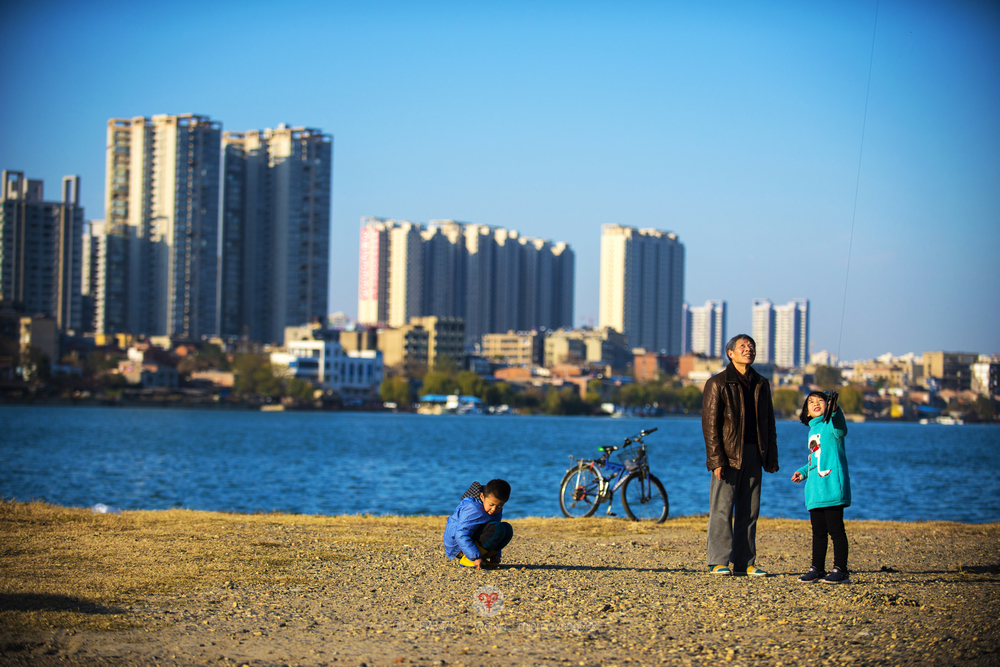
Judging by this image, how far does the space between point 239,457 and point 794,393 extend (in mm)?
98488

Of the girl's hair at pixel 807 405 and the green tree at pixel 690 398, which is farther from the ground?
the girl's hair at pixel 807 405

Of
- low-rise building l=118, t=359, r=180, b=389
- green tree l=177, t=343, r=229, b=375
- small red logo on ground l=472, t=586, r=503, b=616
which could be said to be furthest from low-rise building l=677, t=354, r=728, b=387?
small red logo on ground l=472, t=586, r=503, b=616

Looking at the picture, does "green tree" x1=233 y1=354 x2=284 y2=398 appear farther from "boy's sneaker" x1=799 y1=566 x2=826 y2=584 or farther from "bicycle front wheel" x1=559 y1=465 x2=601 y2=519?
"boy's sneaker" x1=799 y1=566 x2=826 y2=584

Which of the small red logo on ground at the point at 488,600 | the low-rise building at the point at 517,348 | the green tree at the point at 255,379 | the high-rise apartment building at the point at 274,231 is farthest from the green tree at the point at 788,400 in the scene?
the small red logo on ground at the point at 488,600

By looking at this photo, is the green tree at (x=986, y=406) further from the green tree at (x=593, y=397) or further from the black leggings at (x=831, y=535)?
the green tree at (x=593, y=397)

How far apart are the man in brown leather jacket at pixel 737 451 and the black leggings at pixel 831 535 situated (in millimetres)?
490

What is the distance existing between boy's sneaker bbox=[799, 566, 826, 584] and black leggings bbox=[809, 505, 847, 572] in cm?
4

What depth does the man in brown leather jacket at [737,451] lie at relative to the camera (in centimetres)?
786

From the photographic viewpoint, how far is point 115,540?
927 cm

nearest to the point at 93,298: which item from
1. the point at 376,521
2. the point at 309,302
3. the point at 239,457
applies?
the point at 309,302

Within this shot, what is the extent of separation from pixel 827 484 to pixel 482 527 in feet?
9.49

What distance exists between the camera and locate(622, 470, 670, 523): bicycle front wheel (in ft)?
44.1

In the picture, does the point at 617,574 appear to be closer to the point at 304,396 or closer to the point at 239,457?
the point at 239,457

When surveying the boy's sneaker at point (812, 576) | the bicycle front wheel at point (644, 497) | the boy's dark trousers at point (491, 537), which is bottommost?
the bicycle front wheel at point (644, 497)
